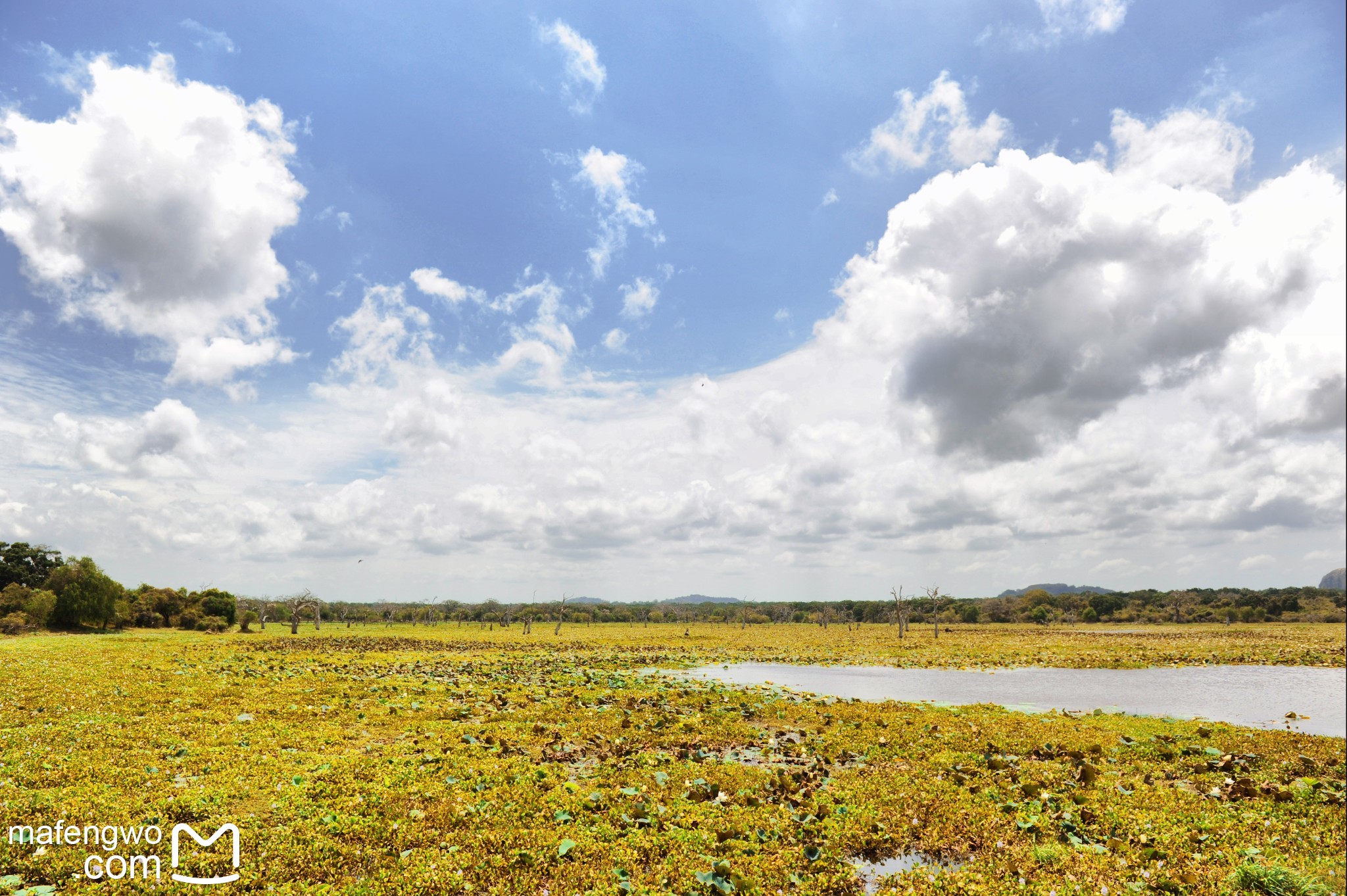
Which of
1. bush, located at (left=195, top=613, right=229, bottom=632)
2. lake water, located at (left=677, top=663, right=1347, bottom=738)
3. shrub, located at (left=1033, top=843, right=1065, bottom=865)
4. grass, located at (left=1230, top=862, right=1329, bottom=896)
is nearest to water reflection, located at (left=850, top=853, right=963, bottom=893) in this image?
shrub, located at (left=1033, top=843, right=1065, bottom=865)

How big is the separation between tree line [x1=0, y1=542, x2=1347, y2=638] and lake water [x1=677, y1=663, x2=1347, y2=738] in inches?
1807

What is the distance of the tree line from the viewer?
221 feet

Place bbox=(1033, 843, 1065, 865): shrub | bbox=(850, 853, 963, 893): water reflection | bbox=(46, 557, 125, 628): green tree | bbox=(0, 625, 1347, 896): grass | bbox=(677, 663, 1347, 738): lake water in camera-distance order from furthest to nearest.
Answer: bbox=(46, 557, 125, 628): green tree, bbox=(677, 663, 1347, 738): lake water, bbox=(1033, 843, 1065, 865): shrub, bbox=(850, 853, 963, 893): water reflection, bbox=(0, 625, 1347, 896): grass

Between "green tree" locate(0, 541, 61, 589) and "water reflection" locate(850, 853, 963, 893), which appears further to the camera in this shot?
"green tree" locate(0, 541, 61, 589)

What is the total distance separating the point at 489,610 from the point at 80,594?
11982cm

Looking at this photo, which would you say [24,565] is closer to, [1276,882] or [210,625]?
[210,625]

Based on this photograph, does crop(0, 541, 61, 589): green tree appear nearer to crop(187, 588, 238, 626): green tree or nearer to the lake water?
crop(187, 588, 238, 626): green tree

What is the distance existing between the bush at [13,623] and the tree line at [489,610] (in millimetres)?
102

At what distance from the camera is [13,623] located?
61031 mm

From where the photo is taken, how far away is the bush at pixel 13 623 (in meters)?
60.5

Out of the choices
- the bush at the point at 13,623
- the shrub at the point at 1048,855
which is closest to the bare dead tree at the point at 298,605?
the bush at the point at 13,623

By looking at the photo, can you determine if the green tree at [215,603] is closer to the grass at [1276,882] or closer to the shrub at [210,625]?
the shrub at [210,625]

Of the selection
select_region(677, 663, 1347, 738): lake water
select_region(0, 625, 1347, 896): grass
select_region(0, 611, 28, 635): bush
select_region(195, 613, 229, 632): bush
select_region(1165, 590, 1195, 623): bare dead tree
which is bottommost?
select_region(1165, 590, 1195, 623): bare dead tree

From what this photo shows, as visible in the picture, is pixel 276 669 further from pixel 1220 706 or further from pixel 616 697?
pixel 1220 706
